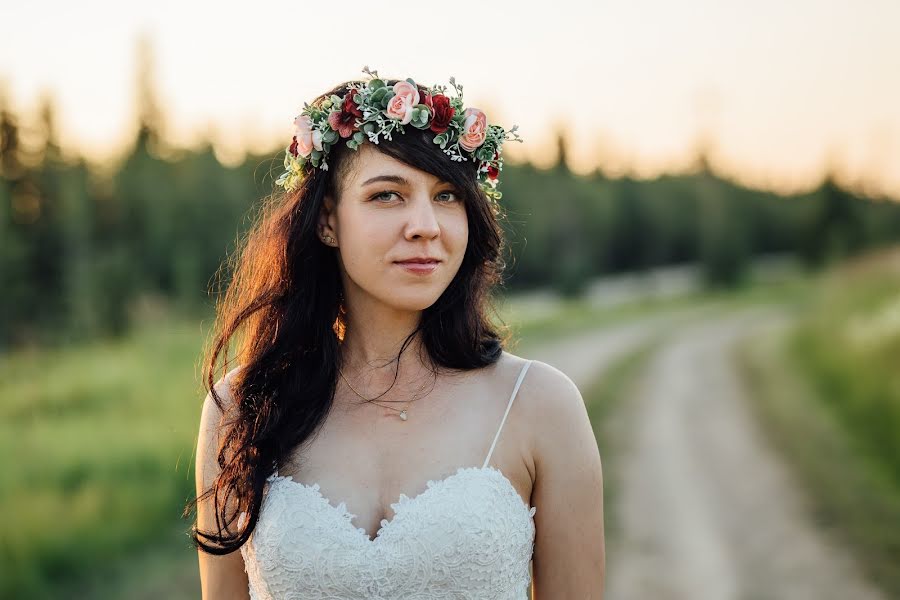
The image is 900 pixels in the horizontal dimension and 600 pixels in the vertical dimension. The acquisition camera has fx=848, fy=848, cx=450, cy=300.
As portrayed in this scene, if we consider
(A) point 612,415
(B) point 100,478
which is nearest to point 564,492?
(B) point 100,478

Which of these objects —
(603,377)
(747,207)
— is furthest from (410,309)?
(747,207)

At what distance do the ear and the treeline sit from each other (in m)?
6.79

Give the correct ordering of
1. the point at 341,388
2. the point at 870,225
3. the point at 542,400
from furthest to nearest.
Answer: the point at 870,225 < the point at 341,388 < the point at 542,400

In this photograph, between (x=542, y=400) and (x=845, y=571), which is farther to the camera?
(x=845, y=571)

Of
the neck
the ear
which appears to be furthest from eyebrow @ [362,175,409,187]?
the neck

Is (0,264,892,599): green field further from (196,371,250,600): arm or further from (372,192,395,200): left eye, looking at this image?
(372,192,395,200): left eye

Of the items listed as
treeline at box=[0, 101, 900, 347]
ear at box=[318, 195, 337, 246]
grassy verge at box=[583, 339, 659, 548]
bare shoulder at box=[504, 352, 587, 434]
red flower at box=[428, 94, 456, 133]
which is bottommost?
treeline at box=[0, 101, 900, 347]

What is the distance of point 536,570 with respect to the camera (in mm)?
2396

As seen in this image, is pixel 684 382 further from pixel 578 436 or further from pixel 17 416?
pixel 578 436

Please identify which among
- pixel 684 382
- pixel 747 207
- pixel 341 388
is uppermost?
pixel 341 388

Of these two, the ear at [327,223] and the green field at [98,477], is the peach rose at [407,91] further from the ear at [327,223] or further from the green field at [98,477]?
the green field at [98,477]

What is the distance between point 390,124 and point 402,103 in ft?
0.26

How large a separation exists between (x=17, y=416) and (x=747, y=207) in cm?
3903

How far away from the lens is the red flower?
7.74ft
